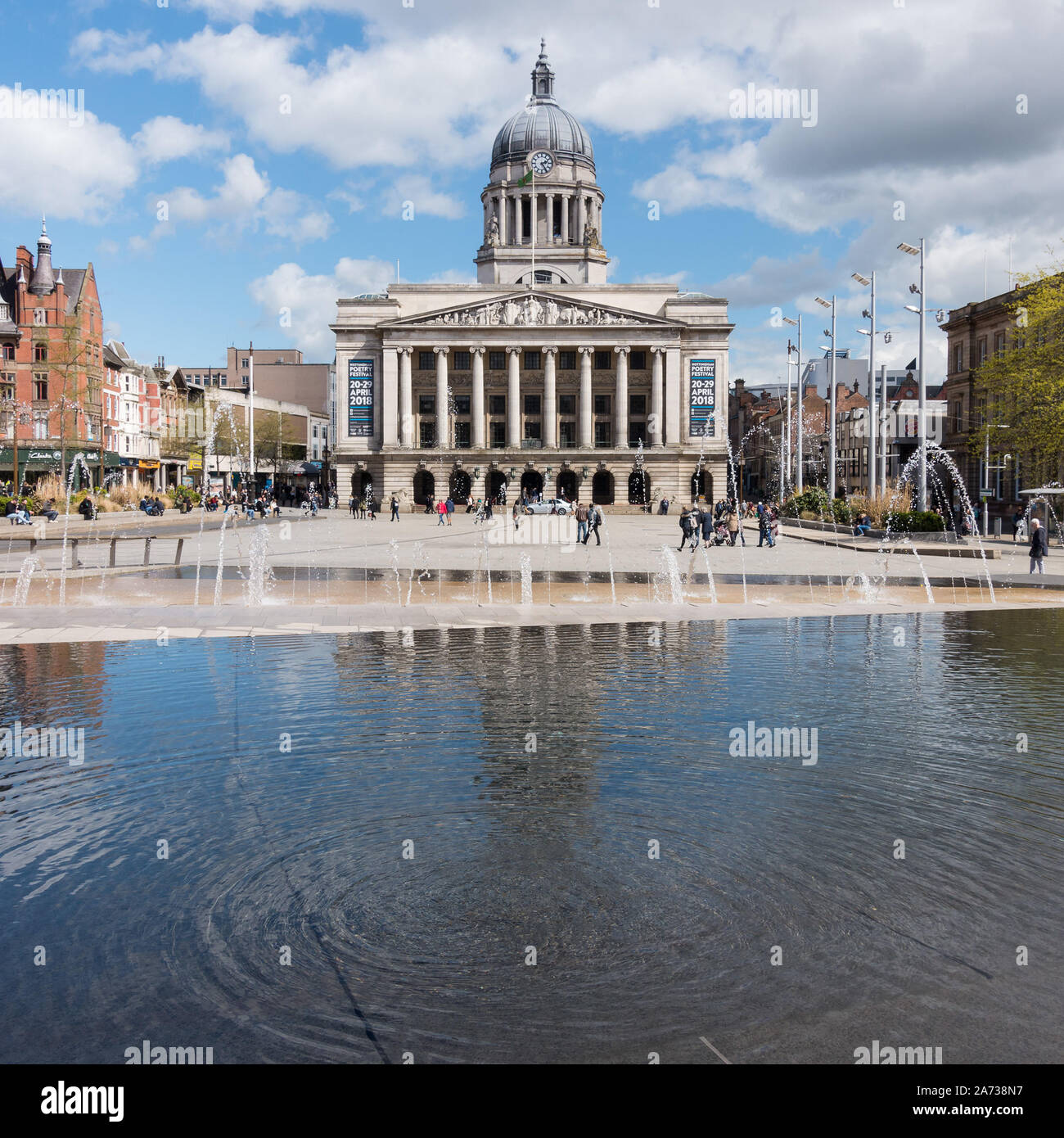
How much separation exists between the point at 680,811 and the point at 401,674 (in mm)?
6087

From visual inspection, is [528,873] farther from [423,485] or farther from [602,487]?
[602,487]

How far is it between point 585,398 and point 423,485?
16.4m

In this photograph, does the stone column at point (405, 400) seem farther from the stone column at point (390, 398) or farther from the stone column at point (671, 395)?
the stone column at point (671, 395)

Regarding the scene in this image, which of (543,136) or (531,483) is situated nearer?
(531,483)

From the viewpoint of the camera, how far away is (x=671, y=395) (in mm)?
100562

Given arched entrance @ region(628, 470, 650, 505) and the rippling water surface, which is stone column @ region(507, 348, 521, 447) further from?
the rippling water surface

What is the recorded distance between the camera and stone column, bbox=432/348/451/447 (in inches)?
3937

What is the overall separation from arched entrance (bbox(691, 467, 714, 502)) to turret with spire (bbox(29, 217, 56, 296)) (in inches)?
2096

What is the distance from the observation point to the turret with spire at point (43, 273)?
8069 centimetres

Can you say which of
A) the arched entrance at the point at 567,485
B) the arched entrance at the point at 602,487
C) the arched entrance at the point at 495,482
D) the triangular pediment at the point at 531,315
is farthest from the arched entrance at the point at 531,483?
the triangular pediment at the point at 531,315

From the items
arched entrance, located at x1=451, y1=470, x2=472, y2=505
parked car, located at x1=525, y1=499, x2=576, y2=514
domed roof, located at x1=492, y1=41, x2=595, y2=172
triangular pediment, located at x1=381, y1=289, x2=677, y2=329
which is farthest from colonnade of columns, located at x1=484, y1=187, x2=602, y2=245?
parked car, located at x1=525, y1=499, x2=576, y2=514

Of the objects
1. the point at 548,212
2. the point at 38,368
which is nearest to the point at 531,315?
the point at 548,212
